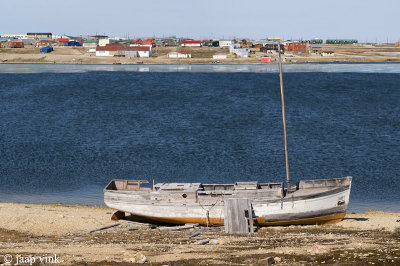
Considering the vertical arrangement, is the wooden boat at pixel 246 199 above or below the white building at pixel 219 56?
below

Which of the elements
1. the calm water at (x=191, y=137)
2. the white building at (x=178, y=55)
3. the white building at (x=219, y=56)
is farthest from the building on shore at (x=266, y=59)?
the calm water at (x=191, y=137)

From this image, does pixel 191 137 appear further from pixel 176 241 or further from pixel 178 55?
pixel 178 55

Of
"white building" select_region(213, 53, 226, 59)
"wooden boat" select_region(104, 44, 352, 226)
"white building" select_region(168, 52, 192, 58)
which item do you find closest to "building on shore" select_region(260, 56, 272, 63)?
"white building" select_region(213, 53, 226, 59)

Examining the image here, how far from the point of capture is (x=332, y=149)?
170ft

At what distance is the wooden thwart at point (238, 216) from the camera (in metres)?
29.5

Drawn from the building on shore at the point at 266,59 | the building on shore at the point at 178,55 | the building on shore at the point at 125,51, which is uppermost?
the building on shore at the point at 125,51

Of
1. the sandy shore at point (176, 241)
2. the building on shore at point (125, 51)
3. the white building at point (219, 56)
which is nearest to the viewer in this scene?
the sandy shore at point (176, 241)

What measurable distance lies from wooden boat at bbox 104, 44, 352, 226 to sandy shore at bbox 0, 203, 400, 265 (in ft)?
2.10

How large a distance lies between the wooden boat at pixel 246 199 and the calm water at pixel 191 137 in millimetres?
5729

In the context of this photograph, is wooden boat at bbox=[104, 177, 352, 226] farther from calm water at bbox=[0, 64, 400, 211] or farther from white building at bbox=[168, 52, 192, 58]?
white building at bbox=[168, 52, 192, 58]

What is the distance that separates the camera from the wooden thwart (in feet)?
96.6

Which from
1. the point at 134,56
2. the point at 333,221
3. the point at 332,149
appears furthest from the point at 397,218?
the point at 134,56

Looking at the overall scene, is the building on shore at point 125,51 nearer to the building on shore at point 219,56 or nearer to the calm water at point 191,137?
the building on shore at point 219,56

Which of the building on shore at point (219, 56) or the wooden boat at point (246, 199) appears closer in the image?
the wooden boat at point (246, 199)
